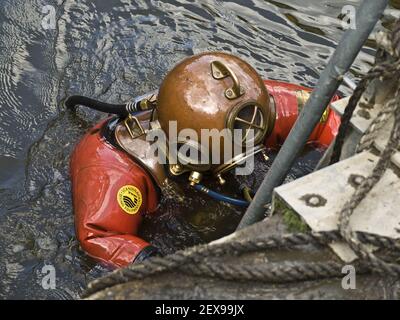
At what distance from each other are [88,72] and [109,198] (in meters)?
1.94

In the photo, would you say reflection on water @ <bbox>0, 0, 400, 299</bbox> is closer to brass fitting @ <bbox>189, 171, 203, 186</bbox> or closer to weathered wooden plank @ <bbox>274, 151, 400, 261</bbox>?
brass fitting @ <bbox>189, 171, 203, 186</bbox>

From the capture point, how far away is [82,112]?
433cm

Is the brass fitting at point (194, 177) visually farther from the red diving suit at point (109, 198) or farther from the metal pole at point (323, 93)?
the metal pole at point (323, 93)

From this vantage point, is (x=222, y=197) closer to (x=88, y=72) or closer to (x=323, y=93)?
(x=323, y=93)

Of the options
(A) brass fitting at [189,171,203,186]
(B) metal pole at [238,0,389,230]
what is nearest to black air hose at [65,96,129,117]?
(A) brass fitting at [189,171,203,186]

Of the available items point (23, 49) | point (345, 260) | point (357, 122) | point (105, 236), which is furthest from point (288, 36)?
point (345, 260)

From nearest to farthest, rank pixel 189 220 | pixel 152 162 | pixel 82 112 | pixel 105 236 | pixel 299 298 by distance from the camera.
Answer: pixel 299 298, pixel 105 236, pixel 152 162, pixel 189 220, pixel 82 112

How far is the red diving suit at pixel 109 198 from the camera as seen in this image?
117 inches

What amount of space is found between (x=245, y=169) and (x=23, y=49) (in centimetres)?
236

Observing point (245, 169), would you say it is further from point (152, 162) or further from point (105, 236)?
point (105, 236)

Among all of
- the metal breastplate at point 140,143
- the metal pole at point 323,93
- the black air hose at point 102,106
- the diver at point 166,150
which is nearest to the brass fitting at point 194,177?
the diver at point 166,150

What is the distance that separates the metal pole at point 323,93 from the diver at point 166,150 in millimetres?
775

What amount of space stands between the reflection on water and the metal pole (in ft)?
4.11

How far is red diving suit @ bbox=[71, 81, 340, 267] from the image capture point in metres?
2.98
